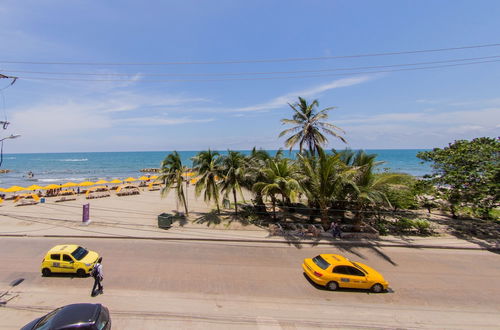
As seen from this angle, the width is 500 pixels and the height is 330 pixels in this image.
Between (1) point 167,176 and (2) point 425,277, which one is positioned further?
(1) point 167,176

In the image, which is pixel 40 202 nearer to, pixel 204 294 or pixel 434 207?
pixel 204 294

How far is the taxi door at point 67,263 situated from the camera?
11.4m

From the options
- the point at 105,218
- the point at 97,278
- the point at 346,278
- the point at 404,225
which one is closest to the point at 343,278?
the point at 346,278

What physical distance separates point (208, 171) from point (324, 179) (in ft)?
32.5

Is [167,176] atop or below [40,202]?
atop

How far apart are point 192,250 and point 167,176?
8701 millimetres

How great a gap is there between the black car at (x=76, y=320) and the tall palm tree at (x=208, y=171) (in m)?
13.2

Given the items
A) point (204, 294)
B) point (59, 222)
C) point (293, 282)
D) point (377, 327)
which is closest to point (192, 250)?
point (204, 294)

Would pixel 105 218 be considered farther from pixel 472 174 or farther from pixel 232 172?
pixel 472 174

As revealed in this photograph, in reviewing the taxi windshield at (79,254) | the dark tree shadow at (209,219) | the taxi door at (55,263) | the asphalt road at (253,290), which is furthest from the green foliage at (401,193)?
the taxi door at (55,263)

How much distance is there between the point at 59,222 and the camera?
67.2 feet

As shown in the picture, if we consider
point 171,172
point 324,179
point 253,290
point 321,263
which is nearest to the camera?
point 253,290

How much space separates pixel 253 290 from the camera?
1047 centimetres

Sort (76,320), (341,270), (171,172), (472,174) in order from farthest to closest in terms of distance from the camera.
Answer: (171,172) → (472,174) → (341,270) → (76,320)
